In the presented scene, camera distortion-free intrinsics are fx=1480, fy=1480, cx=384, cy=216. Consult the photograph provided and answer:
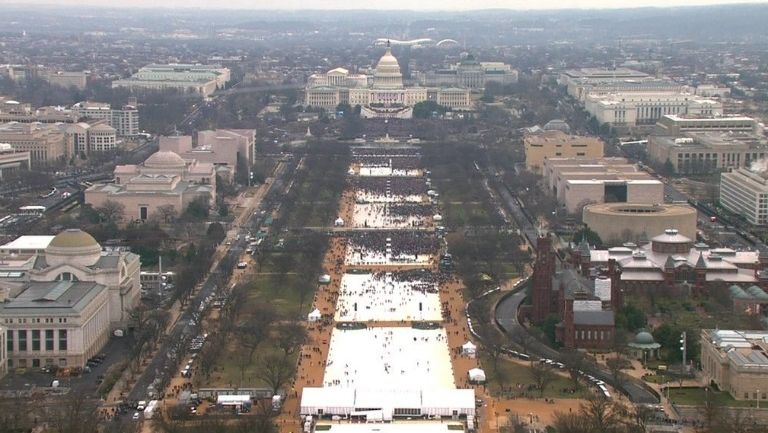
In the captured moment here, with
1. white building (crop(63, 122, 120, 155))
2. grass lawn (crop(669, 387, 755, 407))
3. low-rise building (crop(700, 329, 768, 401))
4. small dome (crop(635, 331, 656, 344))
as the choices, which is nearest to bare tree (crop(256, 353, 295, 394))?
small dome (crop(635, 331, 656, 344))

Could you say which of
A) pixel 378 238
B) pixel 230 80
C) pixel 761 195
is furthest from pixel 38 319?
pixel 230 80

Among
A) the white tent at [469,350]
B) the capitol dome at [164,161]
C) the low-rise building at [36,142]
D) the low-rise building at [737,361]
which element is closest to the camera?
the low-rise building at [737,361]

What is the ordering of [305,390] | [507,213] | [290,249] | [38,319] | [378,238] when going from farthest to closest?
[507,213], [378,238], [290,249], [38,319], [305,390]

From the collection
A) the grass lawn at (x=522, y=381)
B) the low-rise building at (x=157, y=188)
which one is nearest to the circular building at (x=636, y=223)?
the low-rise building at (x=157, y=188)

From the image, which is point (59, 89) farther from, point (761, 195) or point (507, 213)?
point (761, 195)

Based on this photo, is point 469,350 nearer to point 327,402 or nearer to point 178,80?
→ point 327,402

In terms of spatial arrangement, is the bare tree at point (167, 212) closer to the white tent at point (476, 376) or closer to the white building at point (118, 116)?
the white tent at point (476, 376)
